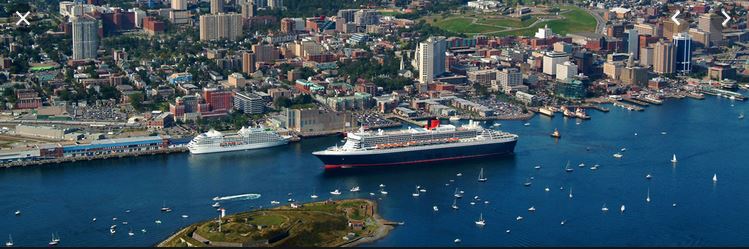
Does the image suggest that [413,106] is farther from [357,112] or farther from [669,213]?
[669,213]

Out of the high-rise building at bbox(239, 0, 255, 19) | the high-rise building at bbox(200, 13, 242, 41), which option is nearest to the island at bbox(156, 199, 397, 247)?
the high-rise building at bbox(200, 13, 242, 41)

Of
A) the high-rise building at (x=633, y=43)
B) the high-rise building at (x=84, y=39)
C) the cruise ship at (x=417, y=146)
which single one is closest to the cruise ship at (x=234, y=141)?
the cruise ship at (x=417, y=146)

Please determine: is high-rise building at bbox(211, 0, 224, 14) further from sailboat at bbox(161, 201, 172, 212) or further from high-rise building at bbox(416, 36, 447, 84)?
sailboat at bbox(161, 201, 172, 212)

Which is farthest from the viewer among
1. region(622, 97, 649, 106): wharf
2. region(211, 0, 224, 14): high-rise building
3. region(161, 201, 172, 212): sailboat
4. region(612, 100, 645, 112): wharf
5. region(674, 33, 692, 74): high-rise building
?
→ region(211, 0, 224, 14): high-rise building

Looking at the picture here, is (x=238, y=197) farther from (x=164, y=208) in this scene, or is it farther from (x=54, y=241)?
(x=54, y=241)

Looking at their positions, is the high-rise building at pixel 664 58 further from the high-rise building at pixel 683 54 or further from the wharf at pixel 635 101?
the wharf at pixel 635 101

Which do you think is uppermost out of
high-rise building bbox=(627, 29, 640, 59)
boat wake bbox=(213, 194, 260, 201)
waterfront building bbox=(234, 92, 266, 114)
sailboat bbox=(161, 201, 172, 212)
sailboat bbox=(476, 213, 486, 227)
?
high-rise building bbox=(627, 29, 640, 59)

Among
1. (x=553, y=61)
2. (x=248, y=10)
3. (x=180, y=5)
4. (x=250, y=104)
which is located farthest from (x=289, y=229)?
(x=180, y=5)
